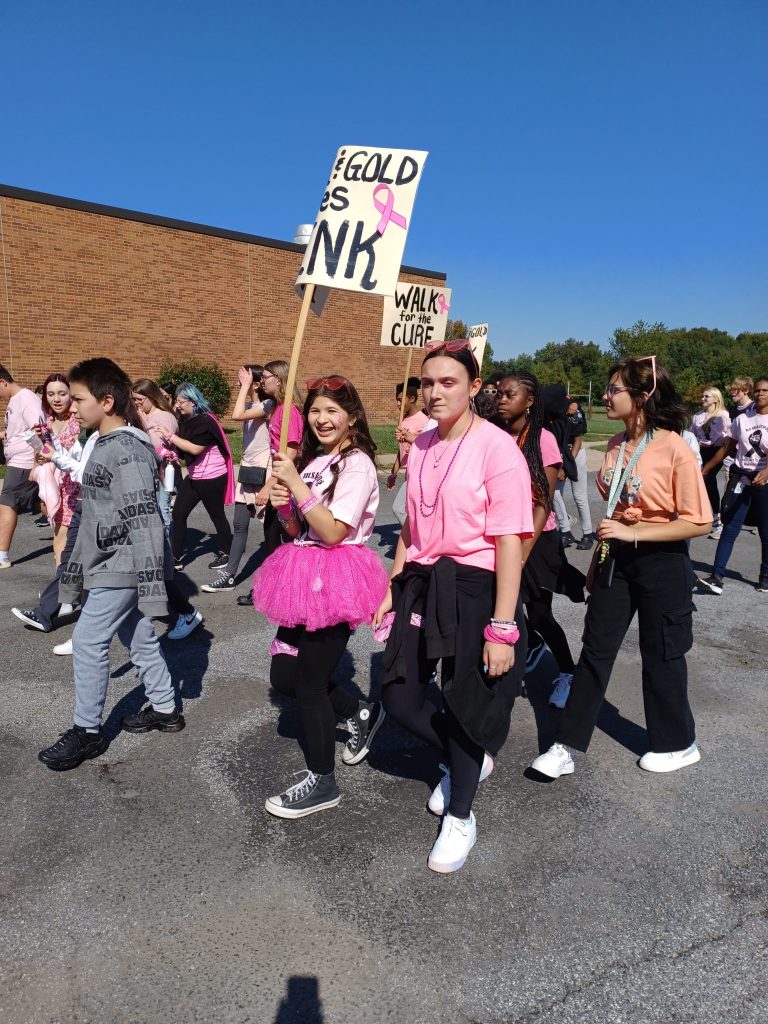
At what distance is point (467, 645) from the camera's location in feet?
8.98

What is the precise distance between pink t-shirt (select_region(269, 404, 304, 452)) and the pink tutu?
6.14 ft

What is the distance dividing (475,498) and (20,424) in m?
5.94

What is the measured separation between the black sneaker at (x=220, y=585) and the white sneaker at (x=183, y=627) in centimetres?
115

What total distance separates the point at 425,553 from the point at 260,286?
22741 millimetres

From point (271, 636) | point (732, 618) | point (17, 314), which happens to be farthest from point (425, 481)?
point (17, 314)

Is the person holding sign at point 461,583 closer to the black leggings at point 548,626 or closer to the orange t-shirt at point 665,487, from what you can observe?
the orange t-shirt at point 665,487

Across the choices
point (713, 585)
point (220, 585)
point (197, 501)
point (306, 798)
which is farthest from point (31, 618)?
point (713, 585)

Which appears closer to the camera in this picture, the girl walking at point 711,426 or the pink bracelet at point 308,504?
the pink bracelet at point 308,504

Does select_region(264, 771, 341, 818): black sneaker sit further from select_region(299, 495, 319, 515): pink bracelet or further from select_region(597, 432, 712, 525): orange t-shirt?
select_region(597, 432, 712, 525): orange t-shirt

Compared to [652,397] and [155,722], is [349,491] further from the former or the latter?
[155,722]

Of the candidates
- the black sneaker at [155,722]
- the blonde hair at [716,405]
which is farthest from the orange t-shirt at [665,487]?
the blonde hair at [716,405]

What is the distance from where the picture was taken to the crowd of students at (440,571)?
2.74 m

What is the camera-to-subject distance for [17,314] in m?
18.4

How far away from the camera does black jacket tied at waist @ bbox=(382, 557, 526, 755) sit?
8.93ft
